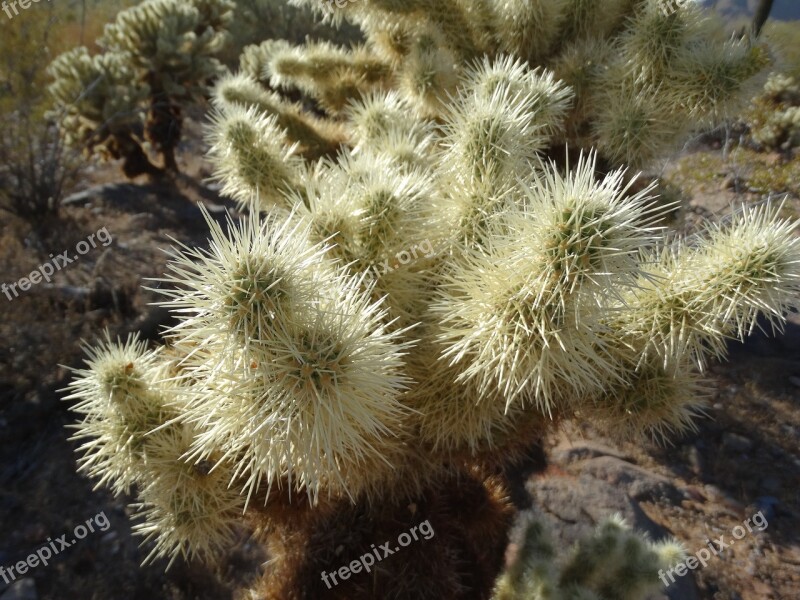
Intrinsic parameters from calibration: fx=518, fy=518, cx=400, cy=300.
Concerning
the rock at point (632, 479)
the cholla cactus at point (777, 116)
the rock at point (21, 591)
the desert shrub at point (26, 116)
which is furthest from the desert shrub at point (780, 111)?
the rock at point (21, 591)

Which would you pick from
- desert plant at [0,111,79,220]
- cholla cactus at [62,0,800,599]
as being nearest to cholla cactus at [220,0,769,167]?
cholla cactus at [62,0,800,599]

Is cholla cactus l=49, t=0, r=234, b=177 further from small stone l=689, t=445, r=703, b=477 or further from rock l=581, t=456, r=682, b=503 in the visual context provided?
small stone l=689, t=445, r=703, b=477

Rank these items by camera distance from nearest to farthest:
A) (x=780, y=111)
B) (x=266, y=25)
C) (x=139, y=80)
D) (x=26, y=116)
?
(x=26, y=116), (x=139, y=80), (x=780, y=111), (x=266, y=25)

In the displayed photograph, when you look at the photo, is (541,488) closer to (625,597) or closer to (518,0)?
(625,597)

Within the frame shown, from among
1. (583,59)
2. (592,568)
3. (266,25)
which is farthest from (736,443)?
(266,25)

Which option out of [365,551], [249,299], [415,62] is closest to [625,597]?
[365,551]

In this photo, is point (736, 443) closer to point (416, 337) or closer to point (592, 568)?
point (592, 568)
